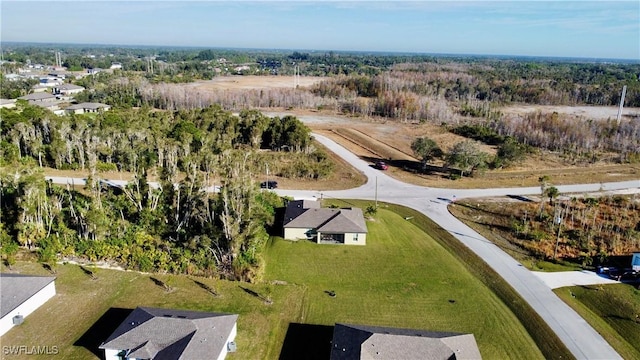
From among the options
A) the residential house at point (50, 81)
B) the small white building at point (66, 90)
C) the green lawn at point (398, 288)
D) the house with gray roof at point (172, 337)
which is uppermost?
the residential house at point (50, 81)

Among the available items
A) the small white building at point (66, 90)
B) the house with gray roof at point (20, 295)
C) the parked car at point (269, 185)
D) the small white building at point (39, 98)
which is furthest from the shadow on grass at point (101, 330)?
the small white building at point (66, 90)

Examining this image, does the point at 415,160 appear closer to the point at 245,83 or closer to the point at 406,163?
the point at 406,163

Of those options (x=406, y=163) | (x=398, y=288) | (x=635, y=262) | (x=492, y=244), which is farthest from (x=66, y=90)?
(x=635, y=262)

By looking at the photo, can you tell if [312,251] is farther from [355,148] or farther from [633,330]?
[355,148]

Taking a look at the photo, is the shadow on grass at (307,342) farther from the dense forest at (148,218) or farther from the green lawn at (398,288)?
the dense forest at (148,218)

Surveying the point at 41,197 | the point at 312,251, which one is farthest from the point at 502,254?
the point at 41,197

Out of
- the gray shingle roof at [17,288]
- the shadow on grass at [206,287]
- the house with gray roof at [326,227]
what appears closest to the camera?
the gray shingle roof at [17,288]

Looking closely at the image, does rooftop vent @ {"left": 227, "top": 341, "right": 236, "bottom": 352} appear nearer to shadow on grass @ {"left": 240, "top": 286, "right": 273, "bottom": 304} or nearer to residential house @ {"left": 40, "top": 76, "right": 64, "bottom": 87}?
shadow on grass @ {"left": 240, "top": 286, "right": 273, "bottom": 304}

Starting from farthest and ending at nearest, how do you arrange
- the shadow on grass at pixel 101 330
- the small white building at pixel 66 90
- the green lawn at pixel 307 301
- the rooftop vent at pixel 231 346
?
1. the small white building at pixel 66 90
2. the green lawn at pixel 307 301
3. the shadow on grass at pixel 101 330
4. the rooftop vent at pixel 231 346
